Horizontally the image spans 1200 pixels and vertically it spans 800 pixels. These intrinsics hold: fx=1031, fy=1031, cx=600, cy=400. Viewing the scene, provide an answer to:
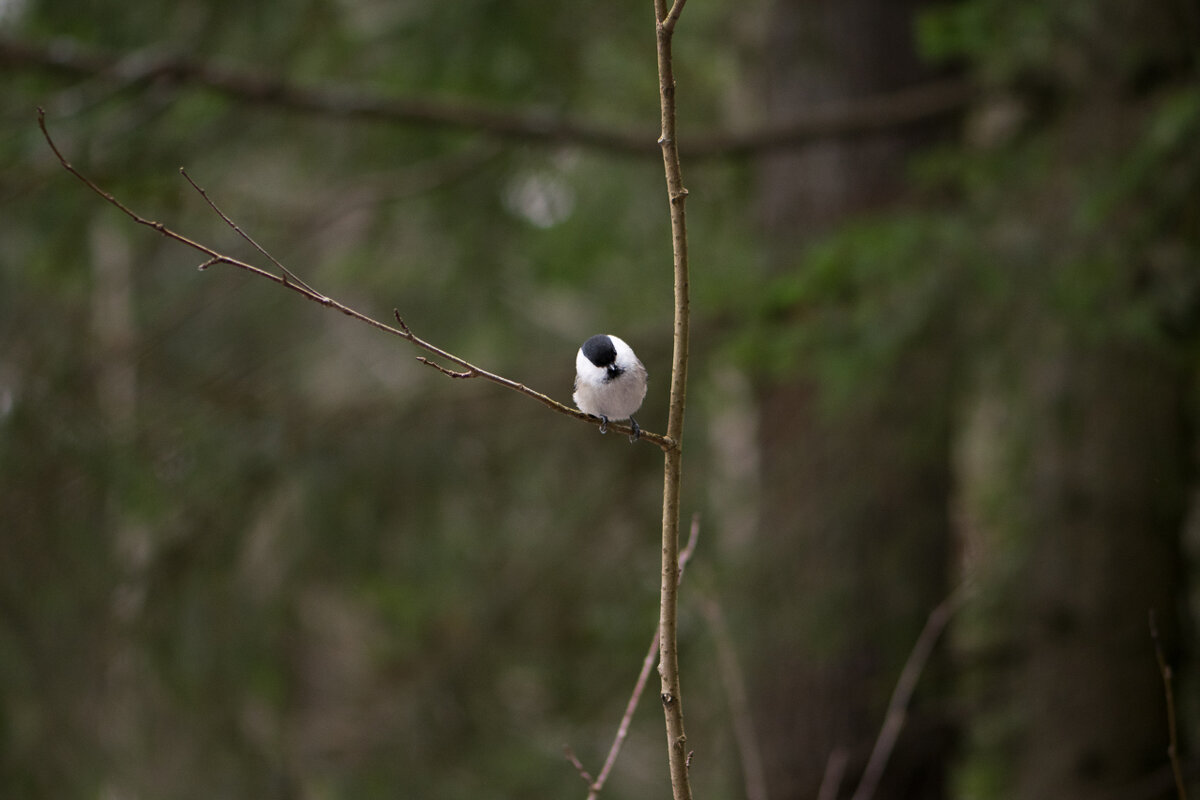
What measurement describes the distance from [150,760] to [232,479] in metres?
1.31

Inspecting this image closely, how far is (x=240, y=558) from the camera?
4363 mm

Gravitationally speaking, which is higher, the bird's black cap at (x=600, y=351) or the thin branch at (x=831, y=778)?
the bird's black cap at (x=600, y=351)

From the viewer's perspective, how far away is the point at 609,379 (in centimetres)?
164

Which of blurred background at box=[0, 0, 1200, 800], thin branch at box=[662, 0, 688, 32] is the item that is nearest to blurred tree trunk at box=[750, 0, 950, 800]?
blurred background at box=[0, 0, 1200, 800]

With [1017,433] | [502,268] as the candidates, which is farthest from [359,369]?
[1017,433]

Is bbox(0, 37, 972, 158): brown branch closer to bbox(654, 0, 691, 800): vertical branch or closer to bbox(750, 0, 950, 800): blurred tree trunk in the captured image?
bbox(750, 0, 950, 800): blurred tree trunk

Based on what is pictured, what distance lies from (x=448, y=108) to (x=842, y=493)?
2.14 m

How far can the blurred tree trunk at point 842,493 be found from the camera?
395cm

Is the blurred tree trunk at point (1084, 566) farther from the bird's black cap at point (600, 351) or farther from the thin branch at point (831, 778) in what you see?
the bird's black cap at point (600, 351)

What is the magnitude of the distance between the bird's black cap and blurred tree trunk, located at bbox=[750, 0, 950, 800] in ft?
6.41

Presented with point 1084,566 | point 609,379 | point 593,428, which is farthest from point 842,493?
point 609,379

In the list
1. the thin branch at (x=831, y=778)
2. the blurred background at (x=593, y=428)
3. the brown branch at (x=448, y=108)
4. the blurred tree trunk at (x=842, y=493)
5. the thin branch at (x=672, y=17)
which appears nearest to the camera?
the thin branch at (x=672, y=17)

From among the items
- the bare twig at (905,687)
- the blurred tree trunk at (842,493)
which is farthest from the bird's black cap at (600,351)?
the blurred tree trunk at (842,493)

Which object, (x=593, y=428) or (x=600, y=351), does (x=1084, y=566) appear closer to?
(x=593, y=428)
